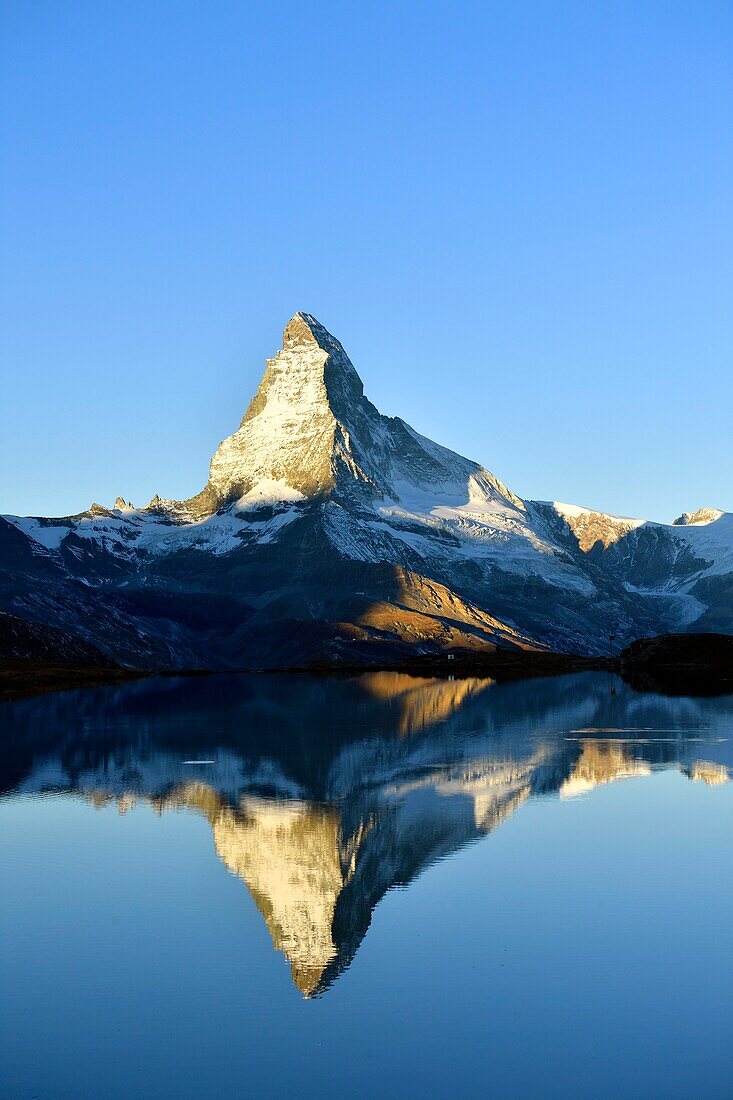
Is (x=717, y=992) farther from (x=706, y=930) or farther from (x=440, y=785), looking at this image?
(x=440, y=785)

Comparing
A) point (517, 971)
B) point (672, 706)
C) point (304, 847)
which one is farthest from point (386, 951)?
point (672, 706)

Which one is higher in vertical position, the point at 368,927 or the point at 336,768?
the point at 336,768

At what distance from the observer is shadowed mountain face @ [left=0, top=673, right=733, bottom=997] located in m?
50.8

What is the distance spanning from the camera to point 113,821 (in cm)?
6675

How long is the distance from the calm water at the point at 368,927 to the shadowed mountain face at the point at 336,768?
1.02 feet

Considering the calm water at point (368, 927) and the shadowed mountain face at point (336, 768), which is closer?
the calm water at point (368, 927)

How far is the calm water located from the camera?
1184 inches

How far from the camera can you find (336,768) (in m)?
90.9

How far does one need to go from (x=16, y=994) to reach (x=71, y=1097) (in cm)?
765

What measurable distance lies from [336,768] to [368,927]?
4776cm

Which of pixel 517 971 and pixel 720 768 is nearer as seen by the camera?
pixel 517 971

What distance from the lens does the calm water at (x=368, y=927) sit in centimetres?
3006

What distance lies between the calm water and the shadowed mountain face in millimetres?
310

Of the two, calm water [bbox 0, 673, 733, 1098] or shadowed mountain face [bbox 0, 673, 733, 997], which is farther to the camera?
shadowed mountain face [bbox 0, 673, 733, 997]
